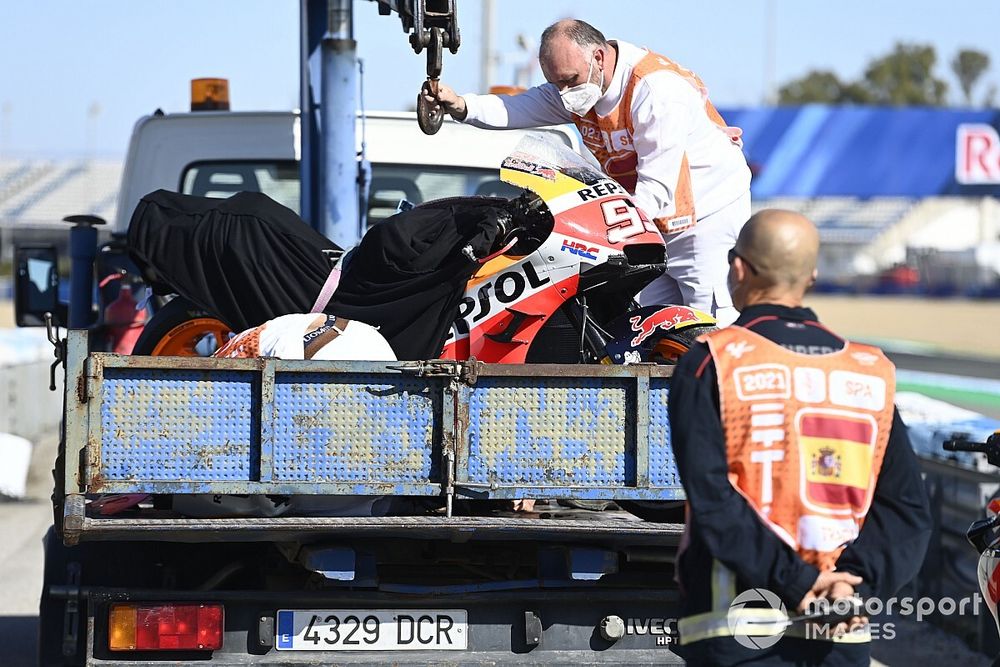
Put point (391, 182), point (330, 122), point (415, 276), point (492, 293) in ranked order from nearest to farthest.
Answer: point (415, 276)
point (492, 293)
point (330, 122)
point (391, 182)

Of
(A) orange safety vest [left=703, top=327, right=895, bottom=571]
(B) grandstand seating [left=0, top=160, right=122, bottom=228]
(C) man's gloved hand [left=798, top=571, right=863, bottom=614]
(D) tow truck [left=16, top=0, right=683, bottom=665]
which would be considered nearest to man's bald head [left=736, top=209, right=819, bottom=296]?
(A) orange safety vest [left=703, top=327, right=895, bottom=571]

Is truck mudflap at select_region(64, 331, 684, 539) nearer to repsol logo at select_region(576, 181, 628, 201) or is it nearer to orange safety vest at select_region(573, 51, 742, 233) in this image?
repsol logo at select_region(576, 181, 628, 201)

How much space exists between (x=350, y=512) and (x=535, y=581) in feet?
2.10

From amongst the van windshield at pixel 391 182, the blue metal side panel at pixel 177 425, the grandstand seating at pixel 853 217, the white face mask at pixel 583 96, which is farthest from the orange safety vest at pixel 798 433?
the grandstand seating at pixel 853 217

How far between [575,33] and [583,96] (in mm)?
237

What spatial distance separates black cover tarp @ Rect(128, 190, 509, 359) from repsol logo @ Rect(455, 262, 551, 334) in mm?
87

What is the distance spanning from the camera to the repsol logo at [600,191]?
4.92 m

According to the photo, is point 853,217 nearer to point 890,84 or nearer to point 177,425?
point 890,84

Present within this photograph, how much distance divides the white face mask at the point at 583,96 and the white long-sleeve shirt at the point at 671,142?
0.14ft

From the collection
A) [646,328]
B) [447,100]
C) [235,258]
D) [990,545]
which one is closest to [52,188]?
[447,100]

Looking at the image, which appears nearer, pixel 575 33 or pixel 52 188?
pixel 575 33

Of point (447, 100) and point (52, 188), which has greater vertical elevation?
point (447, 100)

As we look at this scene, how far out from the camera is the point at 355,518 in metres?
4.03

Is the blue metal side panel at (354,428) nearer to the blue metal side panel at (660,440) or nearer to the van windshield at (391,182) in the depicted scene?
the blue metal side panel at (660,440)
